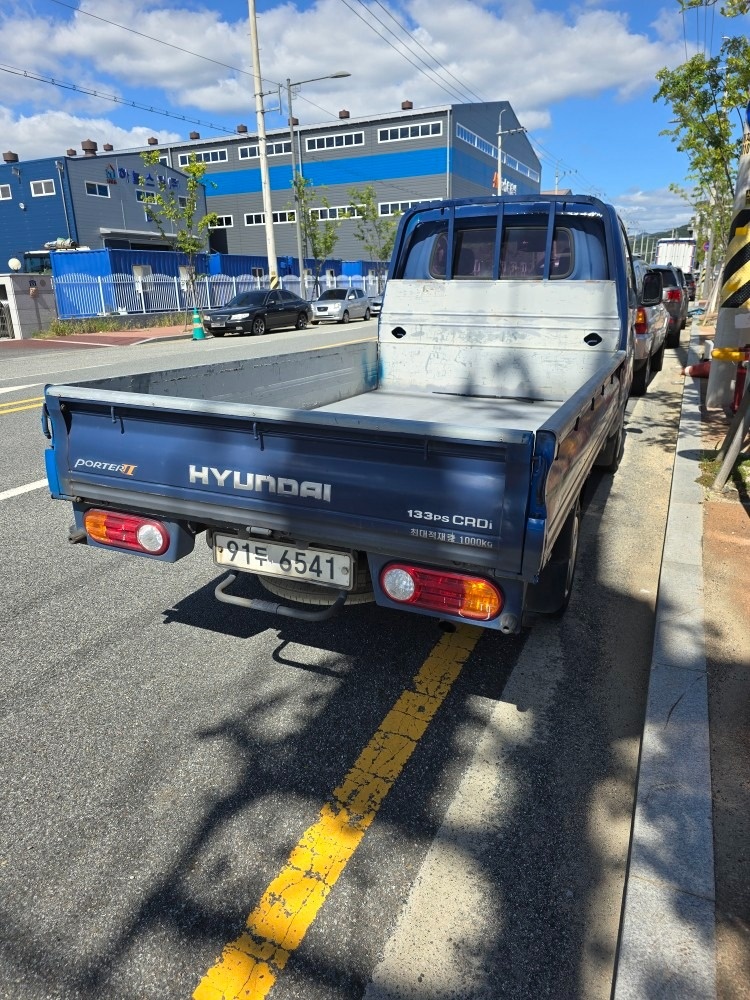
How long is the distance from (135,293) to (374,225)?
28114 mm

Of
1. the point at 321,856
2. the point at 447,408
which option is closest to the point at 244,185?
the point at 447,408

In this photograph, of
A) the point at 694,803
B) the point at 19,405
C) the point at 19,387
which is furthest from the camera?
the point at 19,387

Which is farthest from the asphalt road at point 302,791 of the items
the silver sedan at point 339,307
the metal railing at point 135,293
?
the silver sedan at point 339,307

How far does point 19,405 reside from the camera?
9836 millimetres

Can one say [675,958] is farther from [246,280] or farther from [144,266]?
[246,280]

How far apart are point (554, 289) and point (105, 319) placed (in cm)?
2443

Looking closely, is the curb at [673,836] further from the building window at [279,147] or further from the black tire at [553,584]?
the building window at [279,147]

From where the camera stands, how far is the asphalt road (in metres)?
2.01

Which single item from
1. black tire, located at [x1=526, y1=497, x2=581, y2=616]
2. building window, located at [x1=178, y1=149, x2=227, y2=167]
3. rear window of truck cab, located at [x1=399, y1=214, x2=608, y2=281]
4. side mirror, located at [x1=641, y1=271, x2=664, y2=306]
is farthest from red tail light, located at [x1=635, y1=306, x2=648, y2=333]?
building window, located at [x1=178, y1=149, x2=227, y2=167]

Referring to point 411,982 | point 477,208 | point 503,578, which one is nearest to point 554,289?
point 477,208

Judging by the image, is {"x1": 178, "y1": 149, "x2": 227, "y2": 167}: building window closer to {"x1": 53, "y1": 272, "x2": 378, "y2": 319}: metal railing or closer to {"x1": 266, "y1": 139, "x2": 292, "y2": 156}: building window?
{"x1": 266, "y1": 139, "x2": 292, "y2": 156}: building window

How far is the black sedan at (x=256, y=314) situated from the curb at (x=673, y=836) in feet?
70.0

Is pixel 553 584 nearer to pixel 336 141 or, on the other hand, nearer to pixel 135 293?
pixel 135 293

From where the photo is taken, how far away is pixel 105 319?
25938mm
